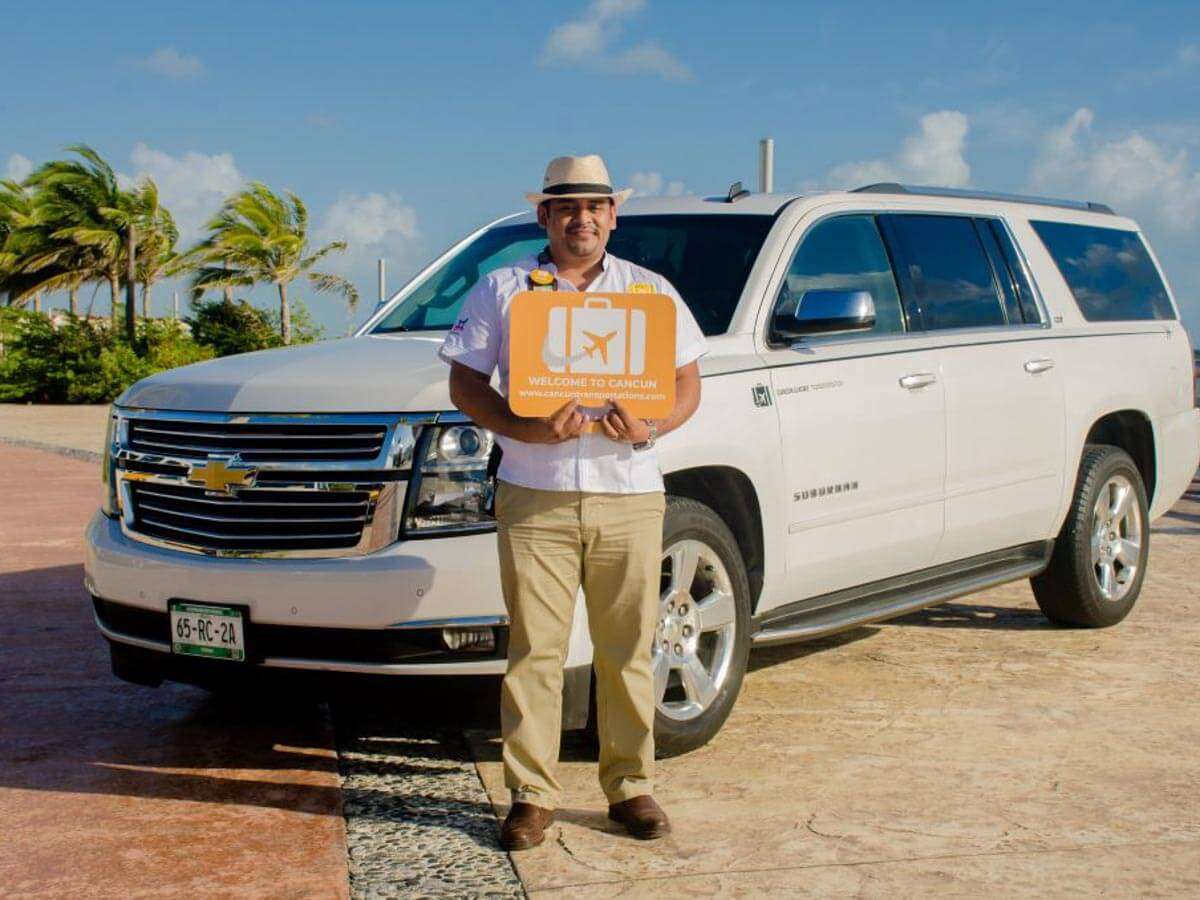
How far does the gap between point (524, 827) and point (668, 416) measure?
1215 millimetres

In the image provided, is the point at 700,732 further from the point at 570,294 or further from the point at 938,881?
the point at 570,294

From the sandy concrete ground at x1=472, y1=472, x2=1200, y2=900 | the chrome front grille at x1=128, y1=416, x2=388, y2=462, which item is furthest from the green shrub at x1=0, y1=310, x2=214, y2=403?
the chrome front grille at x1=128, y1=416, x2=388, y2=462

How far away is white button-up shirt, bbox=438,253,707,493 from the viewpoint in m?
4.36

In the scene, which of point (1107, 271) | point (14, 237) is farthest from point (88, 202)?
point (1107, 271)

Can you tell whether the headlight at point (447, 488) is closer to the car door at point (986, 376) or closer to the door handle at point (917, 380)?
the door handle at point (917, 380)

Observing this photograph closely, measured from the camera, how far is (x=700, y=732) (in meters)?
5.32

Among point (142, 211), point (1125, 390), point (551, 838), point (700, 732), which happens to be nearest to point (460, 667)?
point (551, 838)

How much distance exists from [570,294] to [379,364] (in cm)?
115

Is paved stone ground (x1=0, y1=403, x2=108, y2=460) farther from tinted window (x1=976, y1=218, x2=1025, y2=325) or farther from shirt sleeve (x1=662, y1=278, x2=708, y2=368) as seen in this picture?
shirt sleeve (x1=662, y1=278, x2=708, y2=368)

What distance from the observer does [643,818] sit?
178 inches

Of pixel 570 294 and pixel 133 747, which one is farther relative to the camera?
pixel 133 747

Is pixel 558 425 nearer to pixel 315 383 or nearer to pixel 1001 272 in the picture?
pixel 315 383

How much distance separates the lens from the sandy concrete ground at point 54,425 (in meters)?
22.1

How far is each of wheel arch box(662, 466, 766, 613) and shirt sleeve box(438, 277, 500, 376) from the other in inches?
44.6
